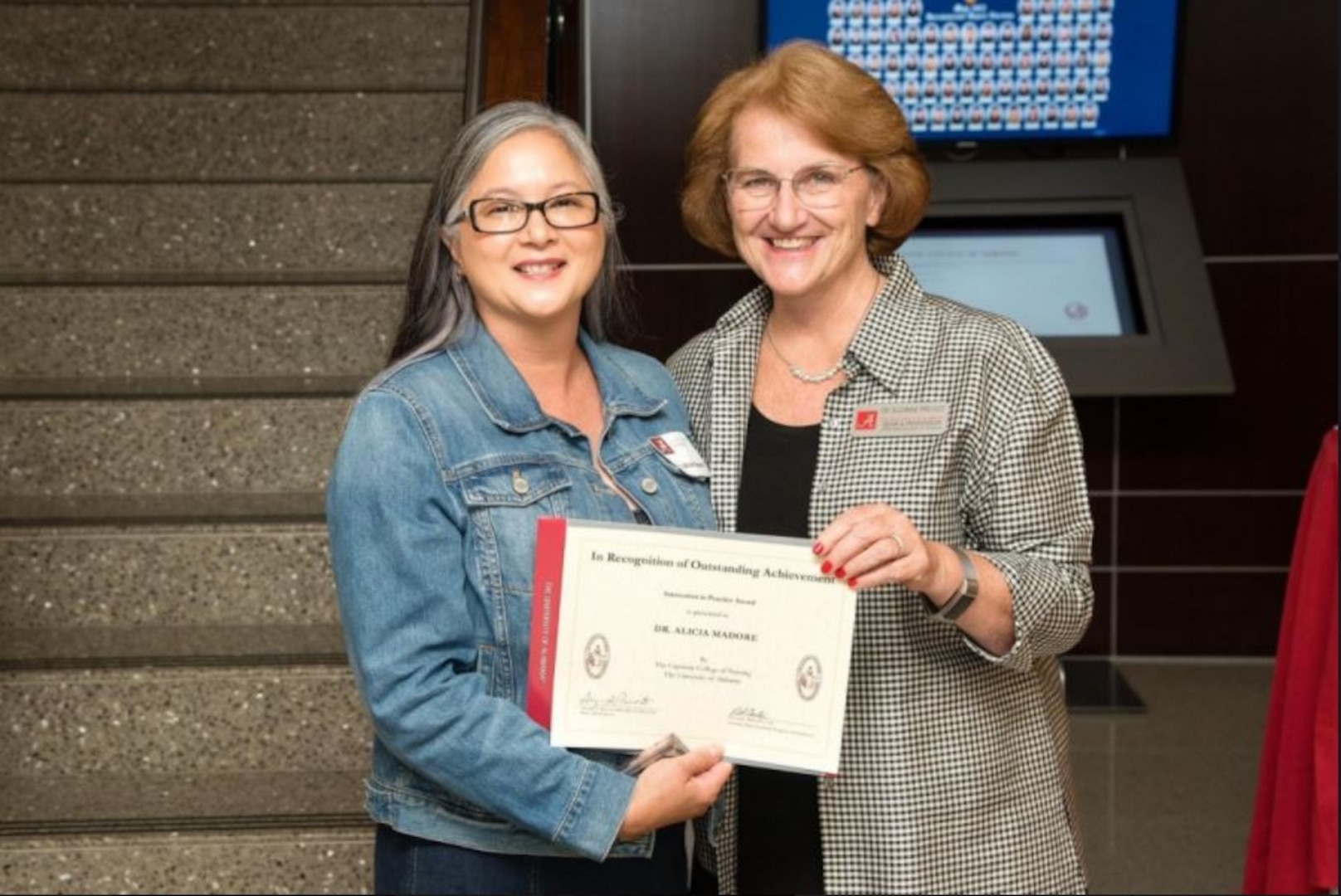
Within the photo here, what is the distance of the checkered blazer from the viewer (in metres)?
2.00

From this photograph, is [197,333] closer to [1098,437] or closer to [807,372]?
[807,372]

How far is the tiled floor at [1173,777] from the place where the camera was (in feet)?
11.8

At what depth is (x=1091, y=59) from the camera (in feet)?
15.8

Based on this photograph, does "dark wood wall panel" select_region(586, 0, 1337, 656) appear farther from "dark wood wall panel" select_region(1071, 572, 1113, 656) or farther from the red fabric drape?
the red fabric drape

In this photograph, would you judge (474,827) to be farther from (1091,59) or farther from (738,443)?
(1091,59)

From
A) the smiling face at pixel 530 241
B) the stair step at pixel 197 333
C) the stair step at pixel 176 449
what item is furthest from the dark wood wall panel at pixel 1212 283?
the smiling face at pixel 530 241

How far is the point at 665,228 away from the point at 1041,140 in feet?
3.56

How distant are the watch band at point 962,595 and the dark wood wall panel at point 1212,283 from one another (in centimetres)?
315

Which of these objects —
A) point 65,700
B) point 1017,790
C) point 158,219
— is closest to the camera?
point 1017,790

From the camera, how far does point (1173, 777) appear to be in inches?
165

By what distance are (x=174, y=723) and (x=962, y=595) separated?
1.68m

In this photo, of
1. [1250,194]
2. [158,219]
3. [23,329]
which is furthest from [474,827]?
[1250,194]
